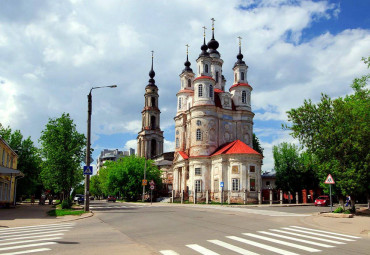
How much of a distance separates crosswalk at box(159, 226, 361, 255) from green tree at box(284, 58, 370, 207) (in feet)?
39.8

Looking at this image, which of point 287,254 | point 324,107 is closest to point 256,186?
point 324,107

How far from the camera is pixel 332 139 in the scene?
23922mm

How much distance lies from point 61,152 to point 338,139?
88.5ft

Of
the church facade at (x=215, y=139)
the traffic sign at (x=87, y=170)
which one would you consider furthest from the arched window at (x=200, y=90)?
the traffic sign at (x=87, y=170)

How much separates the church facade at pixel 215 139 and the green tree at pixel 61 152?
61.9 ft

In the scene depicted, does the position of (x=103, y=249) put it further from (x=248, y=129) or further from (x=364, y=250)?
(x=248, y=129)

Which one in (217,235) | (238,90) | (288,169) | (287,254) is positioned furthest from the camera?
(238,90)

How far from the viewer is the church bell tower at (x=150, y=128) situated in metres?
84.8

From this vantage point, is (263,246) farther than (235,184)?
No

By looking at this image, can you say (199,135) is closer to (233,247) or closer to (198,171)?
(198,171)

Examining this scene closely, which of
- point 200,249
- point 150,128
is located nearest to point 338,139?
point 200,249

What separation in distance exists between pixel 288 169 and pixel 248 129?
941 cm

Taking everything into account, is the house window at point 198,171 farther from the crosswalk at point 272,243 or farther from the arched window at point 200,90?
the crosswalk at point 272,243

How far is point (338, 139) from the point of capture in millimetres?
23812
